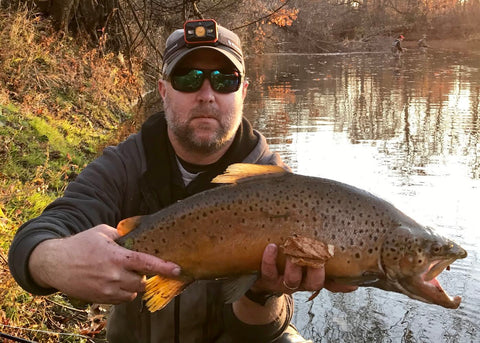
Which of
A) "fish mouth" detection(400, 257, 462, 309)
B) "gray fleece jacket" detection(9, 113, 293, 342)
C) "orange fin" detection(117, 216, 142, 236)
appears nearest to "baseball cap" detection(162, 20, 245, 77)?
"gray fleece jacket" detection(9, 113, 293, 342)

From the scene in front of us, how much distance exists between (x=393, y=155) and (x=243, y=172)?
8650mm

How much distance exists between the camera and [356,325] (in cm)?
486

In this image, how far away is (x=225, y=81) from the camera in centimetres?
305

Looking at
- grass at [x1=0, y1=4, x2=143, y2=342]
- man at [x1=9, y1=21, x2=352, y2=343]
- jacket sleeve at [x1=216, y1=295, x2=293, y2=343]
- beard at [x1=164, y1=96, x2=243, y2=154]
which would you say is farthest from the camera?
grass at [x1=0, y1=4, x2=143, y2=342]

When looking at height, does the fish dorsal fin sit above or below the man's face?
below

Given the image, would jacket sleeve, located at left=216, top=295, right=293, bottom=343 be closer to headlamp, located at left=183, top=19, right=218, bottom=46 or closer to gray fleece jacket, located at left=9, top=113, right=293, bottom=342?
gray fleece jacket, located at left=9, top=113, right=293, bottom=342

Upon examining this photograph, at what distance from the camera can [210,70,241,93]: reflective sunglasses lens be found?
3.04m

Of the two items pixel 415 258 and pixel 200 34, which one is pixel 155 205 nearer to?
pixel 200 34

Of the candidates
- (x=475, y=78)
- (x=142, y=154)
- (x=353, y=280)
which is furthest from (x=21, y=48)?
(x=475, y=78)

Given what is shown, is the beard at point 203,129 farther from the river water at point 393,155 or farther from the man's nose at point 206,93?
the river water at point 393,155

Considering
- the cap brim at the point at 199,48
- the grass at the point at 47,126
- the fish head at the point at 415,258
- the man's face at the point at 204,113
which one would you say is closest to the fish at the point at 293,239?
the fish head at the point at 415,258

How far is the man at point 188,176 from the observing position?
2768 millimetres

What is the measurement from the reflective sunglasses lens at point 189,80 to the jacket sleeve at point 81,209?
1.44ft

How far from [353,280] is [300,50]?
48547mm
